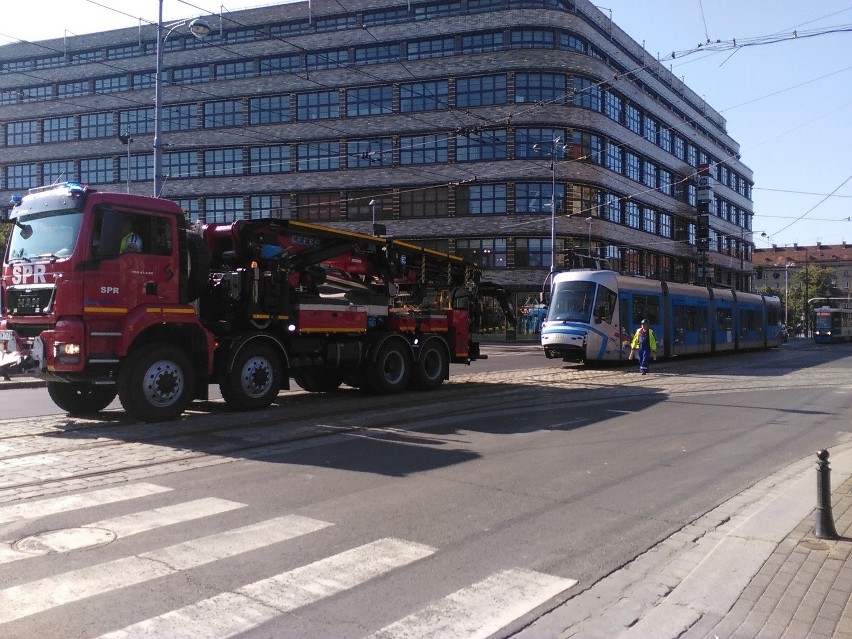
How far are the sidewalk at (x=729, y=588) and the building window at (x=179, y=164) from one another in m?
57.0

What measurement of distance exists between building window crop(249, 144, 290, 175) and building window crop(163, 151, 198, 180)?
16.4 feet

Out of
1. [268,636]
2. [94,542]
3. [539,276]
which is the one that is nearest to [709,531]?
[268,636]

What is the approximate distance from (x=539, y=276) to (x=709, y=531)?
151 ft

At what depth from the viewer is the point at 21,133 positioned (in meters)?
61.7

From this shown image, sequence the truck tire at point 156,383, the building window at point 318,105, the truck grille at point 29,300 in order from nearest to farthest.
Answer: the truck grille at point 29,300 → the truck tire at point 156,383 → the building window at point 318,105

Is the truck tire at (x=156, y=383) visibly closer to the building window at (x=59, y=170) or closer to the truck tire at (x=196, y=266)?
the truck tire at (x=196, y=266)

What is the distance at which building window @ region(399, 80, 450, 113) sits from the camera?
51938 mm

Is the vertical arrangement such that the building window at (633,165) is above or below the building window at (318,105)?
below

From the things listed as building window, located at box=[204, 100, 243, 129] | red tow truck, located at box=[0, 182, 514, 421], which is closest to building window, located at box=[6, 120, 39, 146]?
building window, located at box=[204, 100, 243, 129]

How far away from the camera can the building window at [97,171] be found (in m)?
58.8

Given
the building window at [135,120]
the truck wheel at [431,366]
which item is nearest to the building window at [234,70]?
the building window at [135,120]

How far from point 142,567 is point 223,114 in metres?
56.0

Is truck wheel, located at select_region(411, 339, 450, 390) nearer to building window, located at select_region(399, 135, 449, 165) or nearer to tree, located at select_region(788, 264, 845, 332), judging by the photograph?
building window, located at select_region(399, 135, 449, 165)

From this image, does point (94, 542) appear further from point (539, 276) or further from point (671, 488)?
point (539, 276)
